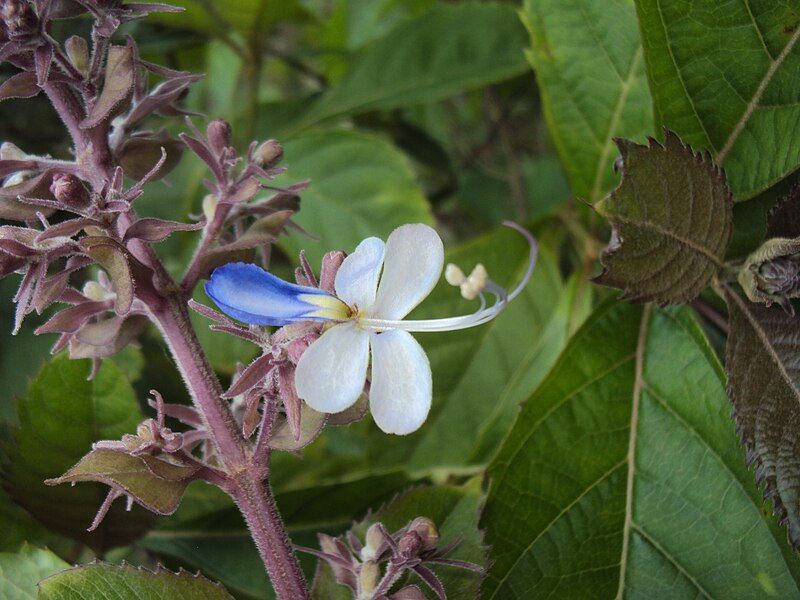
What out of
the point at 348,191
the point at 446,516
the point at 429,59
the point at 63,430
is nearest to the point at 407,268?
the point at 446,516

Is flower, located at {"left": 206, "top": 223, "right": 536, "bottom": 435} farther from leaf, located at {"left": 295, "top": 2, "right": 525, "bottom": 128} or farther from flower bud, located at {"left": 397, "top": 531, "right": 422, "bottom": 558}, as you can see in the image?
leaf, located at {"left": 295, "top": 2, "right": 525, "bottom": 128}

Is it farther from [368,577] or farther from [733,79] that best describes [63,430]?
[733,79]

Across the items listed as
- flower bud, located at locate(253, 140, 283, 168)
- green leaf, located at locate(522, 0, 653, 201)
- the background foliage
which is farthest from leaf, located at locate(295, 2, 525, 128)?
flower bud, located at locate(253, 140, 283, 168)

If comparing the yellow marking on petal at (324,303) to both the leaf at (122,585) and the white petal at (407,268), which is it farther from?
the leaf at (122,585)

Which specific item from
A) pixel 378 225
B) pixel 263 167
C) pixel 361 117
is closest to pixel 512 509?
pixel 263 167

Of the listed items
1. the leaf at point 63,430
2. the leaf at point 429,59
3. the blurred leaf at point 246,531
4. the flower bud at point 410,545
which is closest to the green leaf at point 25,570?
the leaf at point 63,430

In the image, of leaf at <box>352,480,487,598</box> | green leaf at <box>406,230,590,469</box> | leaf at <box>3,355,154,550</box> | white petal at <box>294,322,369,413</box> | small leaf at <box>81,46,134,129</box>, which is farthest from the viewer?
green leaf at <box>406,230,590,469</box>
